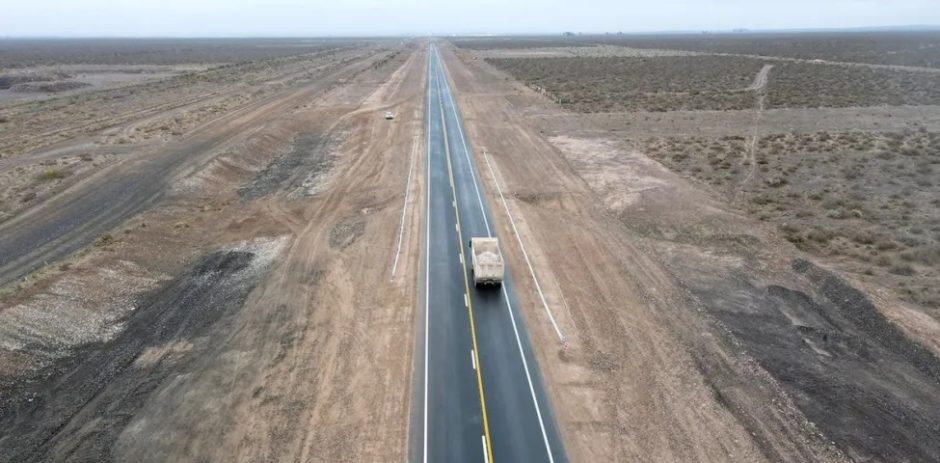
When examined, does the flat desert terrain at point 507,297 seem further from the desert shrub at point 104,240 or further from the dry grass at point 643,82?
the dry grass at point 643,82

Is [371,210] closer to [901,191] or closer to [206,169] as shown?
[206,169]

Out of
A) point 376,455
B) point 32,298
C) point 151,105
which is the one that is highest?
point 151,105

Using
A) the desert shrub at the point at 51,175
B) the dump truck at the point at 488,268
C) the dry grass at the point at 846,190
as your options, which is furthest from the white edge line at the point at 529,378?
the desert shrub at the point at 51,175

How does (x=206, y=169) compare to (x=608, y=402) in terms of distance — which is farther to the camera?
(x=206, y=169)

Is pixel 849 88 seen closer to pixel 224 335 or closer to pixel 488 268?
pixel 488 268

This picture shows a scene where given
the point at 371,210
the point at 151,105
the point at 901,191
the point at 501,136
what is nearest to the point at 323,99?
the point at 151,105
